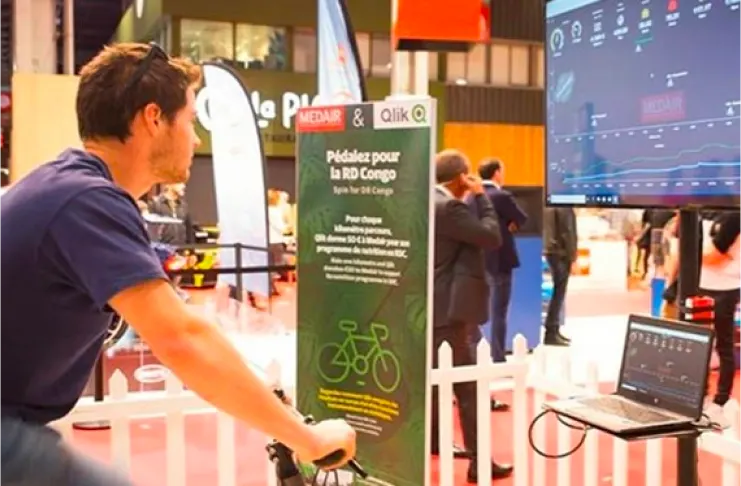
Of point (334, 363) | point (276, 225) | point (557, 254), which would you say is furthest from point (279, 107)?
point (334, 363)

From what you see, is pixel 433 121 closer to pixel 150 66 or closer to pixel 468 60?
pixel 150 66

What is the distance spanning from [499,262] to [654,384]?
4189 mm

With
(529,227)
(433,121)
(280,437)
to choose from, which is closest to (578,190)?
(433,121)

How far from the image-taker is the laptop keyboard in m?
2.19

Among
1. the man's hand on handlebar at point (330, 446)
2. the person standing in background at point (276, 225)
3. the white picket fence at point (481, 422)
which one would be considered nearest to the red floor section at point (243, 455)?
the white picket fence at point (481, 422)

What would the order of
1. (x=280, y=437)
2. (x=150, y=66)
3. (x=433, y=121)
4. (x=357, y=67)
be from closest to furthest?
(x=280, y=437)
(x=150, y=66)
(x=433, y=121)
(x=357, y=67)

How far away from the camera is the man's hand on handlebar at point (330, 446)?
1.79m

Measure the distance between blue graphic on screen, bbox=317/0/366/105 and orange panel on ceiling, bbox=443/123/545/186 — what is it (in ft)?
51.4

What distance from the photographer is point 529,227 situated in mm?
7410

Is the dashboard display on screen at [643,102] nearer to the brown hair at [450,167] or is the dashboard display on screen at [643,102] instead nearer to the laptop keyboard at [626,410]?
the laptop keyboard at [626,410]

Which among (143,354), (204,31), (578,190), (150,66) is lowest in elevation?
(143,354)

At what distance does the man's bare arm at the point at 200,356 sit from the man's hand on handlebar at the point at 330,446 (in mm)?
62

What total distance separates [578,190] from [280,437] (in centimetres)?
128

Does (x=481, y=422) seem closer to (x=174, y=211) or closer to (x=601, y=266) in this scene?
(x=174, y=211)
